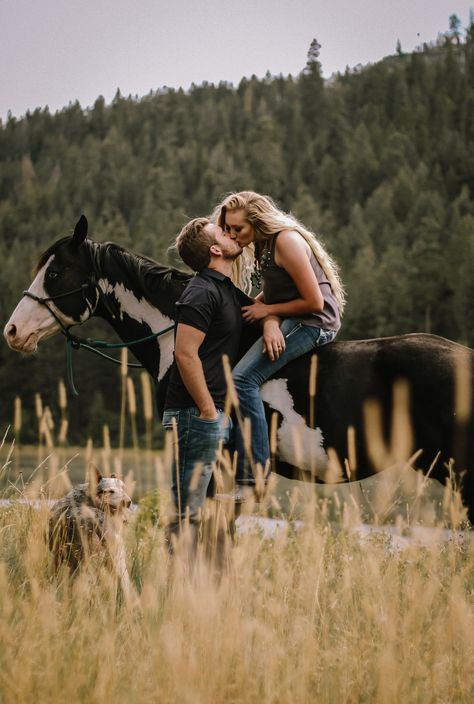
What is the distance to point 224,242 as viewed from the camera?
4.35 m

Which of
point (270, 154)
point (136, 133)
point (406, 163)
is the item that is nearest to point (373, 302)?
point (406, 163)

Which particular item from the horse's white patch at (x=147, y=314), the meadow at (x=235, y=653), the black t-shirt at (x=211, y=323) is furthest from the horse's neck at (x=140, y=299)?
the meadow at (x=235, y=653)

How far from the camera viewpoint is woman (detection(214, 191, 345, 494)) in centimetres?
455

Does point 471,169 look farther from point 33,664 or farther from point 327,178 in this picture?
point 33,664

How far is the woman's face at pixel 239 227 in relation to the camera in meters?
4.63

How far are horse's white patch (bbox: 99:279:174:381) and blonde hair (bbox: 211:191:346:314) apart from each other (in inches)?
26.6

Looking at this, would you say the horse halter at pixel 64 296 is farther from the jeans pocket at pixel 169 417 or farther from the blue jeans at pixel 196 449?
the blue jeans at pixel 196 449

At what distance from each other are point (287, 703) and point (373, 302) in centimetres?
5582

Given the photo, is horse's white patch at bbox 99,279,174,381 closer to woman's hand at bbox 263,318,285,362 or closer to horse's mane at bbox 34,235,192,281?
horse's mane at bbox 34,235,192,281

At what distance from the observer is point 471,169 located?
327 feet

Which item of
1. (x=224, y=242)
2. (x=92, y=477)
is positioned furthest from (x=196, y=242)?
(x=92, y=477)

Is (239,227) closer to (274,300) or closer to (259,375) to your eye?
(274,300)

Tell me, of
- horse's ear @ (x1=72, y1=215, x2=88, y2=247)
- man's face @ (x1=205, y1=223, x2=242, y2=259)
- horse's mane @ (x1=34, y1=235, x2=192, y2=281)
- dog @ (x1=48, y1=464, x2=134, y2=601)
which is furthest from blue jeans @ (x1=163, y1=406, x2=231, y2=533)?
horse's ear @ (x1=72, y1=215, x2=88, y2=247)

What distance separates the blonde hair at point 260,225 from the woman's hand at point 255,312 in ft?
1.12
